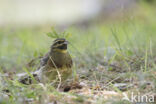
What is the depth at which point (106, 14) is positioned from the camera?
1370 cm

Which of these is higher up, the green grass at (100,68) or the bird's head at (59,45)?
the bird's head at (59,45)

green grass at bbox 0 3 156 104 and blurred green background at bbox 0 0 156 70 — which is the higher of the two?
blurred green background at bbox 0 0 156 70

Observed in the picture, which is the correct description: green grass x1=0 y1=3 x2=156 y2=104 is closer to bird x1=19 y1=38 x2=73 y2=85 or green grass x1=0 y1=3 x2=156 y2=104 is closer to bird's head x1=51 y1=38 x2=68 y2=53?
bird x1=19 y1=38 x2=73 y2=85

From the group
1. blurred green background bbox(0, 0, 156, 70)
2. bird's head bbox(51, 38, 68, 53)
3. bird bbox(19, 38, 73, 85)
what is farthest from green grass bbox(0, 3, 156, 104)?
bird's head bbox(51, 38, 68, 53)

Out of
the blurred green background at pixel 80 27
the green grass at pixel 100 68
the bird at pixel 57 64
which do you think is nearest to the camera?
the green grass at pixel 100 68

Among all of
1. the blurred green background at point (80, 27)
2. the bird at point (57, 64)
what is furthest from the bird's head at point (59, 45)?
the blurred green background at point (80, 27)

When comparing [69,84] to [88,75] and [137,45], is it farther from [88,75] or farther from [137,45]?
[137,45]

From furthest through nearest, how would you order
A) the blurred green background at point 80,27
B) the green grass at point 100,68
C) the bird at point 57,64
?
the blurred green background at point 80,27, the bird at point 57,64, the green grass at point 100,68

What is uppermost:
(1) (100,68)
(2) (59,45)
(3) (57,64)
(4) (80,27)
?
(4) (80,27)

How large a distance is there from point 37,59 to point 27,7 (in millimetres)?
10319

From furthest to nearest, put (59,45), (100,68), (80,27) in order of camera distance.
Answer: (80,27) < (100,68) < (59,45)

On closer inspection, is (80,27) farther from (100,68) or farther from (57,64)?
(57,64)

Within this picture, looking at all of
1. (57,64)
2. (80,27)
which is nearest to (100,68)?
(57,64)

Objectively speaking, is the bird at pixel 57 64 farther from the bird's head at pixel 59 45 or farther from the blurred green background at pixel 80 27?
the blurred green background at pixel 80 27
